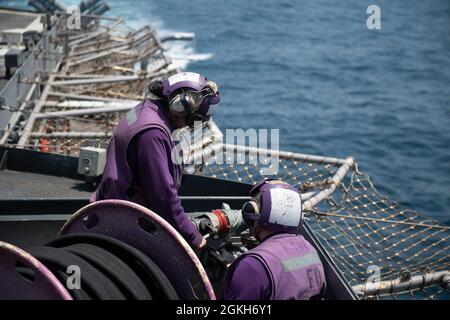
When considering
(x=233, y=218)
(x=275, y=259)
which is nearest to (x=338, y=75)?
(x=233, y=218)

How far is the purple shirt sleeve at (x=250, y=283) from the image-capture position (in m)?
4.84

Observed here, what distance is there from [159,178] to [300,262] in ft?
4.93

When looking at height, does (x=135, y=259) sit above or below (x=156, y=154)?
below

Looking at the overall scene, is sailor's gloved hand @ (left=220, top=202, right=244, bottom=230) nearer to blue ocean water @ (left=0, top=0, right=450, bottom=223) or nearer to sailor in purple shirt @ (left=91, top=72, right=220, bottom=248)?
sailor in purple shirt @ (left=91, top=72, right=220, bottom=248)

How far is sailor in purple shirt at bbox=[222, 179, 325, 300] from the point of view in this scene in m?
4.87

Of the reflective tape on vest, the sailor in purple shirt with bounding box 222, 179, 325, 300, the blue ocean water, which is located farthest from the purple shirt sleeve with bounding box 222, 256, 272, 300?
the blue ocean water

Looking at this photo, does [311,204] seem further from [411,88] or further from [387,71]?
[387,71]

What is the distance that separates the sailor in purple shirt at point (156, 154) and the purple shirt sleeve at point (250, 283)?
128 cm

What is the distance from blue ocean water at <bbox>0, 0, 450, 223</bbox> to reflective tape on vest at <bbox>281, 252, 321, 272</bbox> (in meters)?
15.2

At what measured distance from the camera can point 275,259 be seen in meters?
4.95

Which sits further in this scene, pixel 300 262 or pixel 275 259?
pixel 300 262

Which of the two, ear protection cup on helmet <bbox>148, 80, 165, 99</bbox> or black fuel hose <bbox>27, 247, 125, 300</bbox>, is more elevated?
ear protection cup on helmet <bbox>148, 80, 165, 99</bbox>

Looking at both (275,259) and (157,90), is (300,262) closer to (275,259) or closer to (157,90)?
Answer: (275,259)

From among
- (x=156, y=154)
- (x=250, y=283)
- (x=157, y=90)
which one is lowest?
(x=250, y=283)
